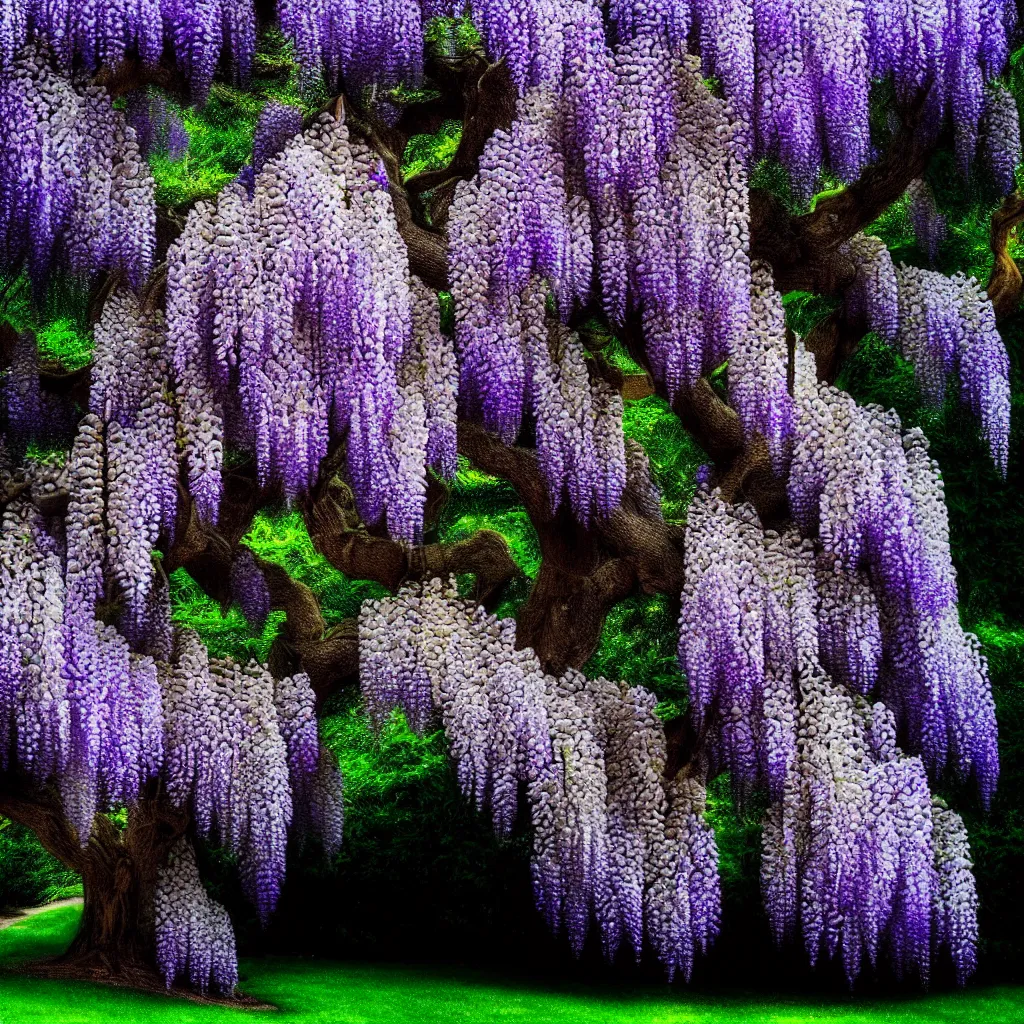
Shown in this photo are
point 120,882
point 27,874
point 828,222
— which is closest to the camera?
point 120,882

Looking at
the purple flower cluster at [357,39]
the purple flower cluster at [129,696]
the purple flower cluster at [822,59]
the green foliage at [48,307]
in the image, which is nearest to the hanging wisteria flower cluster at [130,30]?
the purple flower cluster at [357,39]

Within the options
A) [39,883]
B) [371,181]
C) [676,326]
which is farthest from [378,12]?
[39,883]

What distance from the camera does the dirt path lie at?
9.35 m

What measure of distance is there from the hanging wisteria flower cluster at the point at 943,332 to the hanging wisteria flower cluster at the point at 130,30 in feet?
10.3

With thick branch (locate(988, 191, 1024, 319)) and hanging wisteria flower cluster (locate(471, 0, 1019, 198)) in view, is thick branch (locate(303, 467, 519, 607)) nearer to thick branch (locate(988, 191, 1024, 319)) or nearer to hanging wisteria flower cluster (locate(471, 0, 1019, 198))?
hanging wisteria flower cluster (locate(471, 0, 1019, 198))

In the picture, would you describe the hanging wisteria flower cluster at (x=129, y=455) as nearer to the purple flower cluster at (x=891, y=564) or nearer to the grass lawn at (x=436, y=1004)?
the grass lawn at (x=436, y=1004)

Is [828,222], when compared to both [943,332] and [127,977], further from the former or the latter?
[127,977]

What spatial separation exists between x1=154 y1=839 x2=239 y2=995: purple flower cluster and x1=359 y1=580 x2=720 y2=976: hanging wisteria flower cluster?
1124mm

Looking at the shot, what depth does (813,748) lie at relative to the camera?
23.4ft

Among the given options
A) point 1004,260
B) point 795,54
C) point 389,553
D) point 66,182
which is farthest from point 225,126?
point 1004,260

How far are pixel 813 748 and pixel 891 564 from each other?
0.88 m

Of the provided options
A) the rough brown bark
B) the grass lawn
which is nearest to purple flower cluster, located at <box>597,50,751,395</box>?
the rough brown bark

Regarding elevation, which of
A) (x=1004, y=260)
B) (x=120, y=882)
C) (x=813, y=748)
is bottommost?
(x=120, y=882)

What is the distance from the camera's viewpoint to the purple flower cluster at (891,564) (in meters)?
7.14
